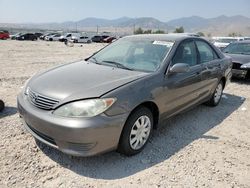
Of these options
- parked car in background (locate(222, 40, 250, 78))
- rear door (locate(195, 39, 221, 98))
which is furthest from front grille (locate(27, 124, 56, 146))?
parked car in background (locate(222, 40, 250, 78))

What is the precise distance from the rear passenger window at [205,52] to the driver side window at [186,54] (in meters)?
0.23

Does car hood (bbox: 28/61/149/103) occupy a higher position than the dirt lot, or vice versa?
car hood (bbox: 28/61/149/103)

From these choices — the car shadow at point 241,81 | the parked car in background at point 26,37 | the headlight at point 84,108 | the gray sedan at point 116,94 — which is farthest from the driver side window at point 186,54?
the parked car in background at point 26,37

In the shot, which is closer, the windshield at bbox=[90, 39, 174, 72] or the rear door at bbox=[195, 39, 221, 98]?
the windshield at bbox=[90, 39, 174, 72]

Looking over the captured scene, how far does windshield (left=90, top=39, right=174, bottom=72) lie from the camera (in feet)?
12.6

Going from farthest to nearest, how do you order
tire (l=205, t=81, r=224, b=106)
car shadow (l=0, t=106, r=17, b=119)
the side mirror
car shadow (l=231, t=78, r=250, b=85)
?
car shadow (l=231, t=78, r=250, b=85) → tire (l=205, t=81, r=224, b=106) → car shadow (l=0, t=106, r=17, b=119) → the side mirror

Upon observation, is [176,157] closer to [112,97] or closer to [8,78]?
[112,97]

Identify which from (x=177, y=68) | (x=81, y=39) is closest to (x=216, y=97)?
(x=177, y=68)

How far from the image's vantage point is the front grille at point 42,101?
294 cm

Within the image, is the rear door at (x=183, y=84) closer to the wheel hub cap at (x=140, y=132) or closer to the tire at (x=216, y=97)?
the wheel hub cap at (x=140, y=132)

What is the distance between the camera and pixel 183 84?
404 cm

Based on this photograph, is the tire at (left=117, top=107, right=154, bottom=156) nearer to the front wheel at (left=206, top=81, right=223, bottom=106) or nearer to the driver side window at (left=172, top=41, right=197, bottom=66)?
the driver side window at (left=172, top=41, right=197, bottom=66)

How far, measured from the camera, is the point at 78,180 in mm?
2902

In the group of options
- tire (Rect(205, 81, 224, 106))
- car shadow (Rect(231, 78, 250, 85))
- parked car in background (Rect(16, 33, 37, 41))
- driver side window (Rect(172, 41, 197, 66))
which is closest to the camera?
driver side window (Rect(172, 41, 197, 66))
